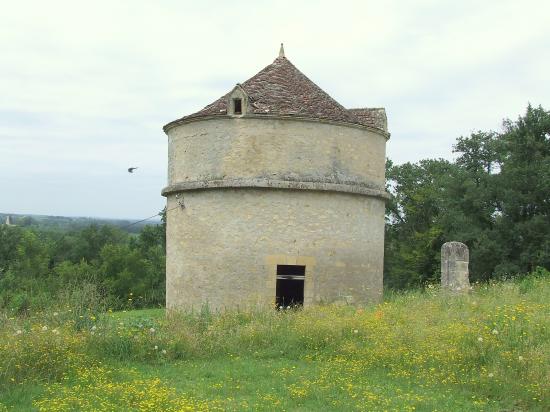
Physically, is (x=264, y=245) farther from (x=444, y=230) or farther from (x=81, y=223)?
(x=81, y=223)

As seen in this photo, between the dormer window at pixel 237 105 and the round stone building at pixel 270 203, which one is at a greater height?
the dormer window at pixel 237 105

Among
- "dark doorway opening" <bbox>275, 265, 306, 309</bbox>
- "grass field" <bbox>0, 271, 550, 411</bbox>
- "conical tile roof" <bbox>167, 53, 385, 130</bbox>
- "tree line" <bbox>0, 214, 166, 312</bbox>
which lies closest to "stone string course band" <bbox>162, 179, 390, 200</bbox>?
"conical tile roof" <bbox>167, 53, 385, 130</bbox>

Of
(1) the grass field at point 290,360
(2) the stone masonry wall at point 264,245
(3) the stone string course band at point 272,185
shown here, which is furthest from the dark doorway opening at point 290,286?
(1) the grass field at point 290,360

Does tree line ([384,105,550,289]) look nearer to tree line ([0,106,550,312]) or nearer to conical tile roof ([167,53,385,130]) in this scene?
tree line ([0,106,550,312])

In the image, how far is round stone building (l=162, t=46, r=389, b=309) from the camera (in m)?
14.4

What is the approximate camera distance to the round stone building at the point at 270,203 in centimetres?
1437

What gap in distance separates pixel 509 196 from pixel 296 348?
835 inches

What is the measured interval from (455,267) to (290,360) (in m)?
5.90

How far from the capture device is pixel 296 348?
10172 millimetres

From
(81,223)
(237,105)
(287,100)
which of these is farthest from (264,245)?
(81,223)

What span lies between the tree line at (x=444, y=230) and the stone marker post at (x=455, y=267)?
7.44m

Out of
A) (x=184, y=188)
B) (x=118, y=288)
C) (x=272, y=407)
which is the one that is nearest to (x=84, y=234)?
(x=118, y=288)

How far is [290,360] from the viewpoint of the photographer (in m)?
9.74

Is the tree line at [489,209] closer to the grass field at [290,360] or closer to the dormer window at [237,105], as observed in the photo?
the dormer window at [237,105]
